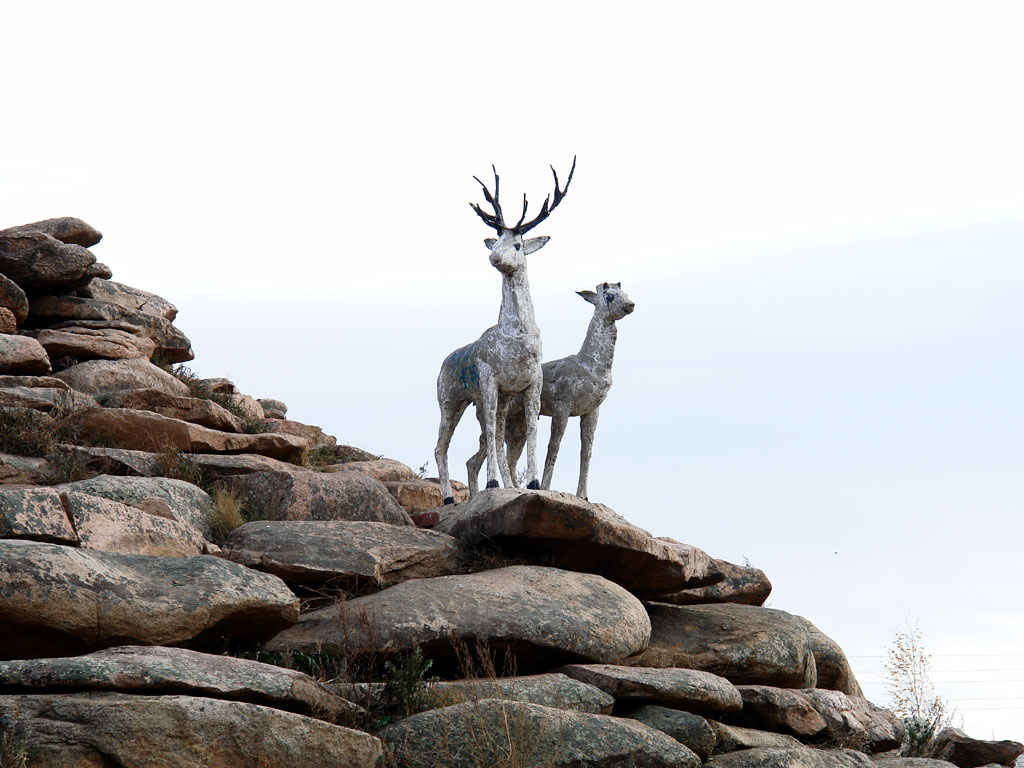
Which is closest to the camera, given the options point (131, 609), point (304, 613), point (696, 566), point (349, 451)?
point (131, 609)

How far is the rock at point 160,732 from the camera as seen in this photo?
7.98 m

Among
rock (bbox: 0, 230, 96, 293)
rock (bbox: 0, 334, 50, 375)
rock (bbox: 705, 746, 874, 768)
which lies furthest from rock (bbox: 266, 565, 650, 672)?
rock (bbox: 0, 230, 96, 293)

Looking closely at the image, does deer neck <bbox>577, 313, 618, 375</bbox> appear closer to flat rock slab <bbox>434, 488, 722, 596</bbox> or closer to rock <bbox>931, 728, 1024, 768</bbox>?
flat rock slab <bbox>434, 488, 722, 596</bbox>

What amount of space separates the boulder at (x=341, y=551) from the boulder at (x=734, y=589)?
3486 mm

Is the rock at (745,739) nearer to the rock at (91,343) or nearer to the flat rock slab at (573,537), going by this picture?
the flat rock slab at (573,537)

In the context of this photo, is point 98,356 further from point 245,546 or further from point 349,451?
point 245,546

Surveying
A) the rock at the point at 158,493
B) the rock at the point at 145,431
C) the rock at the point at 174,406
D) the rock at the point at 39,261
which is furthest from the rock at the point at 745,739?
the rock at the point at 39,261

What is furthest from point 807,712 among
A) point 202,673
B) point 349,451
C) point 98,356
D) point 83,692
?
→ point 98,356

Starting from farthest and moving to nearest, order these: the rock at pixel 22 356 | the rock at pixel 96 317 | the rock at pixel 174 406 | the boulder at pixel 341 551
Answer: the rock at pixel 96 317 < the rock at pixel 22 356 < the rock at pixel 174 406 < the boulder at pixel 341 551

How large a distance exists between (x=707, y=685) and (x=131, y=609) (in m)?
5.35

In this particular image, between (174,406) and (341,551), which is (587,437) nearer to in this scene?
(341,551)

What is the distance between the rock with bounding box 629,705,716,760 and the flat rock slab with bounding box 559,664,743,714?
17cm

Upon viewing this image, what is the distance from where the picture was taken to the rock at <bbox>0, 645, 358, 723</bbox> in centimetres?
840

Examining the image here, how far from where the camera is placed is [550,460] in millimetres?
15680
